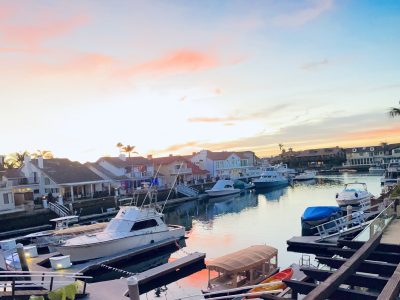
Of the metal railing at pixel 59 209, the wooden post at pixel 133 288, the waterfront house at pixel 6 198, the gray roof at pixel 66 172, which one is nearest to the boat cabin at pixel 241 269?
the wooden post at pixel 133 288

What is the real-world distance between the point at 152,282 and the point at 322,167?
13483 centimetres

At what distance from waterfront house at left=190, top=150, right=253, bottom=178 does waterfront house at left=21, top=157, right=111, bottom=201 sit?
37523 mm

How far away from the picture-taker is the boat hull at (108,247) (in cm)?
2278

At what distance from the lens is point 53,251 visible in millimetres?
25031

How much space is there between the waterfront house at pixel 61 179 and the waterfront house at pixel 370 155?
354 feet

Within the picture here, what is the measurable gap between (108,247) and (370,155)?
137m

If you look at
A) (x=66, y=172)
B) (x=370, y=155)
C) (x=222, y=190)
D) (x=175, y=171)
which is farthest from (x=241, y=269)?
(x=370, y=155)

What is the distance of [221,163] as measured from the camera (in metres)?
93.8

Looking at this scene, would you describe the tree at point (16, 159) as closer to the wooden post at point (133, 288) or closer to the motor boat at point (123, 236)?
the motor boat at point (123, 236)

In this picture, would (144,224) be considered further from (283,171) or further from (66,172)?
(283,171)

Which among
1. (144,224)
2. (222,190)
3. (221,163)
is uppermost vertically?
(221,163)

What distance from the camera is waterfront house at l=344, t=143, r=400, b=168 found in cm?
13296

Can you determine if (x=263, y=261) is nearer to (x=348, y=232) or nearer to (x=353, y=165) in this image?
(x=348, y=232)

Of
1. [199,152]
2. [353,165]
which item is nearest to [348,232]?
[199,152]
